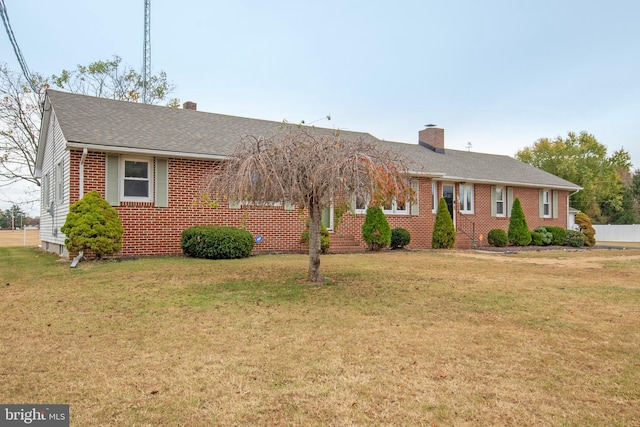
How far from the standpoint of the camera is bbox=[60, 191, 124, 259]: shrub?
1084cm

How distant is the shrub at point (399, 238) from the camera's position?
54.5ft

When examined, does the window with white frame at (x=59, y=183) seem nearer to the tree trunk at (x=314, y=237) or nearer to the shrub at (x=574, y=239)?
the tree trunk at (x=314, y=237)

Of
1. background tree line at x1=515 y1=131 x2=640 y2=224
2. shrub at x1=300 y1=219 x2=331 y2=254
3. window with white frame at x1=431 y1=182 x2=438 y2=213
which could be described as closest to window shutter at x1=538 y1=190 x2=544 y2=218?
window with white frame at x1=431 y1=182 x2=438 y2=213

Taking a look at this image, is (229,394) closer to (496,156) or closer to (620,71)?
(620,71)

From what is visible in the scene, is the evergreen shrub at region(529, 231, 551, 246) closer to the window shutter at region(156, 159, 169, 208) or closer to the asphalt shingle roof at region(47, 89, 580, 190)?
the asphalt shingle roof at region(47, 89, 580, 190)

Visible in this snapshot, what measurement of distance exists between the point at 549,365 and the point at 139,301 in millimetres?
5344

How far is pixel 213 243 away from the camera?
1207 cm

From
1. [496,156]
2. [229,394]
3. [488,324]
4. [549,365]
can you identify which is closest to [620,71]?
[496,156]

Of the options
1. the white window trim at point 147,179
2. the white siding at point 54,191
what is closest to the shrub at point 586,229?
the white window trim at point 147,179

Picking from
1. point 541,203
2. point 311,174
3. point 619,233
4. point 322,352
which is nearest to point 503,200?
point 541,203

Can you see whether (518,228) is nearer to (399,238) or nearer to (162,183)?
(399,238)

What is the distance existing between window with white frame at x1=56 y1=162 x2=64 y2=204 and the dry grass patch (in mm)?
5732

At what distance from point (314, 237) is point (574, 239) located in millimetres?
17752

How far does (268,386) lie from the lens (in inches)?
138
